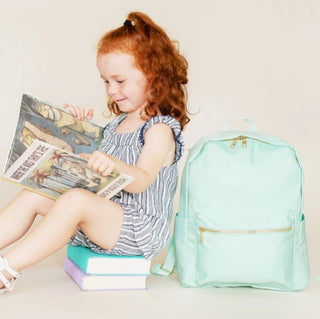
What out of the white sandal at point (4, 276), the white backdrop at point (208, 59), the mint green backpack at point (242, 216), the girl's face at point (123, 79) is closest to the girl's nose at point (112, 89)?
the girl's face at point (123, 79)

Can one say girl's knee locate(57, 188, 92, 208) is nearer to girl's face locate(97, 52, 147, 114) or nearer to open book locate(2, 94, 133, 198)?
open book locate(2, 94, 133, 198)

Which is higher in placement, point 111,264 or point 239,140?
point 239,140

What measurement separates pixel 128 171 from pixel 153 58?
0.43 metres

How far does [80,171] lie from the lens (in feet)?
5.91

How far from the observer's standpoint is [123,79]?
81.1 inches

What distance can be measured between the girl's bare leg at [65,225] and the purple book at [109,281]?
0.11m

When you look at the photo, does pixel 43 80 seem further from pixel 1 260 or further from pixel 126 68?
pixel 1 260

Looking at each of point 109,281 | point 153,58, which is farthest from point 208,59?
point 109,281

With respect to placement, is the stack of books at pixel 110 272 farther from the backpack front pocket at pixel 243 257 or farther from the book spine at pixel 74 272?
the backpack front pocket at pixel 243 257

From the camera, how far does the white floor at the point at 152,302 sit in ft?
5.52

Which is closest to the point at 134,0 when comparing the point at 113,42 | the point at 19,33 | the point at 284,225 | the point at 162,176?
the point at 19,33

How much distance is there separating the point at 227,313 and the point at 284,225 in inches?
16.1

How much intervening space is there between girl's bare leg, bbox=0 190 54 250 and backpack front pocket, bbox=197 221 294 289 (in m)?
0.48

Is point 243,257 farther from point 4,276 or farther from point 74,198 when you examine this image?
point 4,276
